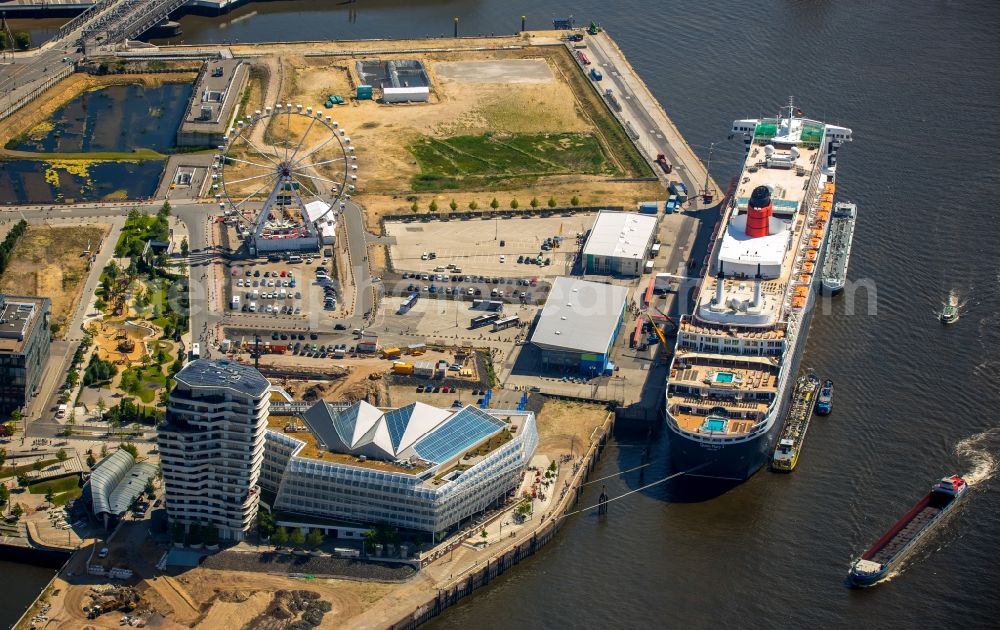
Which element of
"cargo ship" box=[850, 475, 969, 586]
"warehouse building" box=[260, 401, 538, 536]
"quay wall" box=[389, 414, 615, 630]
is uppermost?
"warehouse building" box=[260, 401, 538, 536]

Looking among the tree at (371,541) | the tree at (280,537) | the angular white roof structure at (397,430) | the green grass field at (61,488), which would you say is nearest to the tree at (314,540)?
the tree at (280,537)

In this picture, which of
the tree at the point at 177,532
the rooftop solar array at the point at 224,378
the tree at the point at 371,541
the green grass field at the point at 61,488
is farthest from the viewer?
the green grass field at the point at 61,488

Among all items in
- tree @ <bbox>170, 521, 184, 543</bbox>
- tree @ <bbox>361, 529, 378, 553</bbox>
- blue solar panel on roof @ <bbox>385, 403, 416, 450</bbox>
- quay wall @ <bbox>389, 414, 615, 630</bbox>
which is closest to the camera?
quay wall @ <bbox>389, 414, 615, 630</bbox>

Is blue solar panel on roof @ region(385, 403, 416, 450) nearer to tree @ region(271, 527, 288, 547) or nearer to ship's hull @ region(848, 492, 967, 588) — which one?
tree @ region(271, 527, 288, 547)

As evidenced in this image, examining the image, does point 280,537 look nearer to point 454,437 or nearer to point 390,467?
point 390,467

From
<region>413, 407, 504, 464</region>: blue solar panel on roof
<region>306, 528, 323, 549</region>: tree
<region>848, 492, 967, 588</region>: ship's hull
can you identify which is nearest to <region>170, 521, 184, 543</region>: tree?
<region>306, 528, 323, 549</region>: tree

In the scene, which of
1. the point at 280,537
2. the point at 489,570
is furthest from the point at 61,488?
the point at 489,570

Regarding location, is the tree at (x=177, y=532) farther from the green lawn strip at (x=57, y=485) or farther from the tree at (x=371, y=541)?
the tree at (x=371, y=541)
